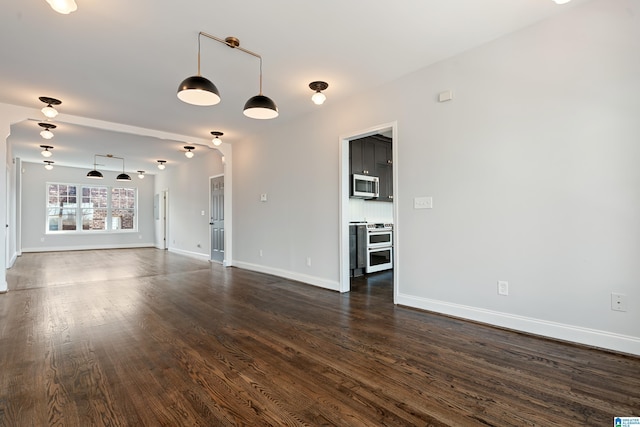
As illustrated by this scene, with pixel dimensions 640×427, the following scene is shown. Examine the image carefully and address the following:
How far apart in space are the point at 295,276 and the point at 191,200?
17.1 feet

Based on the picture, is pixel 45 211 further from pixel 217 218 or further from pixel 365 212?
pixel 365 212

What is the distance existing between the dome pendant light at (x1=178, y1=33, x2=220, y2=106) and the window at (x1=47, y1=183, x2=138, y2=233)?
1026 centimetres

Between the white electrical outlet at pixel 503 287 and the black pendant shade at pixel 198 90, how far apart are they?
3.14 m

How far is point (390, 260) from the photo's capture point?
5.97m

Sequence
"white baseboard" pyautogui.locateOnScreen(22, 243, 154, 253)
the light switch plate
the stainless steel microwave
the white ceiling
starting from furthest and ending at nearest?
1. "white baseboard" pyautogui.locateOnScreen(22, 243, 154, 253)
2. the stainless steel microwave
3. the light switch plate
4. the white ceiling

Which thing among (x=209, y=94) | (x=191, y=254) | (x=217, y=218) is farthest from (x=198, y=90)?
(x=191, y=254)

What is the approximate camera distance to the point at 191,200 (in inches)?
351

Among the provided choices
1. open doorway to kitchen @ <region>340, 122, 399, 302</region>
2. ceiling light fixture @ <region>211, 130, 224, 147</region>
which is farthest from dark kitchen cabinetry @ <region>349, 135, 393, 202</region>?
ceiling light fixture @ <region>211, 130, 224, 147</region>

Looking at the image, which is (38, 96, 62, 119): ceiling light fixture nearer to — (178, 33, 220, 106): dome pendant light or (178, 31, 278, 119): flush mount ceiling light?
(178, 31, 278, 119): flush mount ceiling light

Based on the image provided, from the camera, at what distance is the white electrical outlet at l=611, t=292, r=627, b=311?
2.38m

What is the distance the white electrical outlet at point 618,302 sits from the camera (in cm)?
238

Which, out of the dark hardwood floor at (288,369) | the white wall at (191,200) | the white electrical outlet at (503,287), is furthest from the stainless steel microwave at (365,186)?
the white wall at (191,200)

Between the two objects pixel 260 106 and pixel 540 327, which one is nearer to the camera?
pixel 540 327

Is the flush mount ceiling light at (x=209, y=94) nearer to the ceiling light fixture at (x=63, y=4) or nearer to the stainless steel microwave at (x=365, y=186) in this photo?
the ceiling light fixture at (x=63, y=4)
